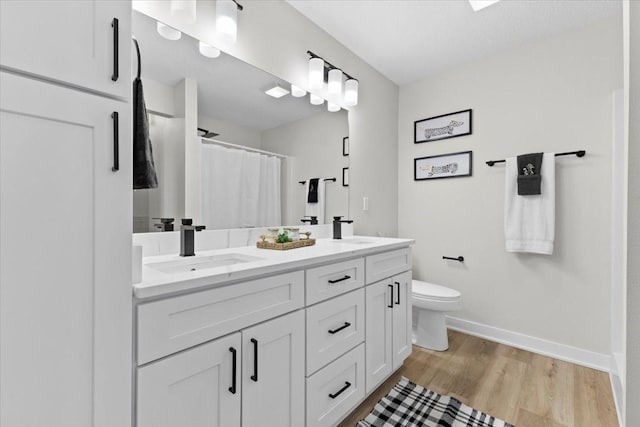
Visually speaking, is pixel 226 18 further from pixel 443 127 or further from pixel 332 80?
pixel 443 127

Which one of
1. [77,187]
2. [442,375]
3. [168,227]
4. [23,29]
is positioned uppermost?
[23,29]

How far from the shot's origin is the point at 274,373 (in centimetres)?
110

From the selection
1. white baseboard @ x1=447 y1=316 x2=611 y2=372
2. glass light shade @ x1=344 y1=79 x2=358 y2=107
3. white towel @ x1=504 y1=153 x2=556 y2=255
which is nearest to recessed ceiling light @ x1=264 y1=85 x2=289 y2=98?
glass light shade @ x1=344 y1=79 x2=358 y2=107

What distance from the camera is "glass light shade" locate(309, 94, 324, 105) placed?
6.95 feet

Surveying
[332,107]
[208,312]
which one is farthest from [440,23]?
[208,312]

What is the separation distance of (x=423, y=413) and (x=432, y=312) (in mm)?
878

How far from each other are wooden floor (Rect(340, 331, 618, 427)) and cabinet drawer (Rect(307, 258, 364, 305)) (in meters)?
0.72

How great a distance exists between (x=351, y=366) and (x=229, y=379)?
2.38 feet

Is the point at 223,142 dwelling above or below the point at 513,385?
above

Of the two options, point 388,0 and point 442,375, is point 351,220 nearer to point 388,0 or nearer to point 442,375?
point 442,375

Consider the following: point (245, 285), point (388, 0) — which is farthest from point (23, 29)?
point (388, 0)

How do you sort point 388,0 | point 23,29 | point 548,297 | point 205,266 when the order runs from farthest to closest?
1. point 548,297
2. point 388,0
3. point 205,266
4. point 23,29

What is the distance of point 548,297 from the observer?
2.24 meters

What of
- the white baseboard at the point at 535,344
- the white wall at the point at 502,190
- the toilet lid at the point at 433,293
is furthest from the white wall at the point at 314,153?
the white baseboard at the point at 535,344
